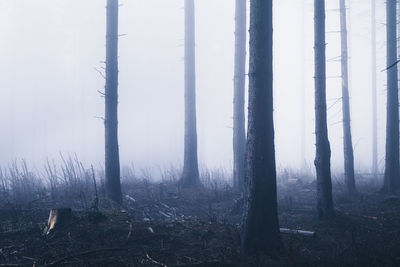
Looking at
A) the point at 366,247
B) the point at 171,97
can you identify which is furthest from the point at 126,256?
the point at 171,97

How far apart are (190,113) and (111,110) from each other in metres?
5.06

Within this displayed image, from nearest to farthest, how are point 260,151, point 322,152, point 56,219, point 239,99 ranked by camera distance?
1. point 260,151
2. point 56,219
3. point 322,152
4. point 239,99

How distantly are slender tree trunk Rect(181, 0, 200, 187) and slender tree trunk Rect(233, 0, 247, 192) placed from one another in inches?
90.4

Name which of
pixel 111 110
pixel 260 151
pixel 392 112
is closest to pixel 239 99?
pixel 111 110

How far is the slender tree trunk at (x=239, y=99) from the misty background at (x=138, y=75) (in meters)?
36.3

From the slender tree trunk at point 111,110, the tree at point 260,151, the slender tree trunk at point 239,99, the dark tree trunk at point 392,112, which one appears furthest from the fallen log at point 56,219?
the dark tree trunk at point 392,112

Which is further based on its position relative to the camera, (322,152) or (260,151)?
(322,152)

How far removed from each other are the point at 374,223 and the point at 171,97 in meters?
49.3

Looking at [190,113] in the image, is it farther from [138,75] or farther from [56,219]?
[138,75]

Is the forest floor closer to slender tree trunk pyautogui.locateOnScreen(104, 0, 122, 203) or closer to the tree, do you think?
the tree

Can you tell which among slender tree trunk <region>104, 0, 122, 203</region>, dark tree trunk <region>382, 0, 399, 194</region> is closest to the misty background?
dark tree trunk <region>382, 0, 399, 194</region>

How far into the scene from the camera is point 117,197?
9.44 meters

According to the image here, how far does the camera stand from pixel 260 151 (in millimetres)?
5402

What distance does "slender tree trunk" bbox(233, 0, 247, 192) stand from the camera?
38.2ft
